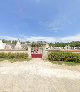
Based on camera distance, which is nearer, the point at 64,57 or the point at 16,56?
the point at 64,57

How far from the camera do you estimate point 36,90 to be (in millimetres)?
7254

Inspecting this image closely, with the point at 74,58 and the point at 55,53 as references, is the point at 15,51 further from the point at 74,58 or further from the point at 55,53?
the point at 74,58

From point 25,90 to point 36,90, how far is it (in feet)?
2.01

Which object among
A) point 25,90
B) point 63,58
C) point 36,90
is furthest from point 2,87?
point 63,58

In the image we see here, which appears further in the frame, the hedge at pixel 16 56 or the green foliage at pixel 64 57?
the hedge at pixel 16 56

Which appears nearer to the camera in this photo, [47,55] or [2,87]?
[2,87]

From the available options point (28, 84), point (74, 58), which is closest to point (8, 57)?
point (74, 58)

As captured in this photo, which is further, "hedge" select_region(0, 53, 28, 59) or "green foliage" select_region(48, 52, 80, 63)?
"hedge" select_region(0, 53, 28, 59)

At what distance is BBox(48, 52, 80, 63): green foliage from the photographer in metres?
18.0

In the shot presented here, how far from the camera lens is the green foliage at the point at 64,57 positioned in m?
18.0

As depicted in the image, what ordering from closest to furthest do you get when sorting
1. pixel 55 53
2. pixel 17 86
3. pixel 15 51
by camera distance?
pixel 17 86 < pixel 55 53 < pixel 15 51

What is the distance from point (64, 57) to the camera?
61.1ft

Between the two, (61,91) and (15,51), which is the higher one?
(15,51)

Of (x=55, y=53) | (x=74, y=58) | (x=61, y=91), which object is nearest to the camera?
(x=61, y=91)
